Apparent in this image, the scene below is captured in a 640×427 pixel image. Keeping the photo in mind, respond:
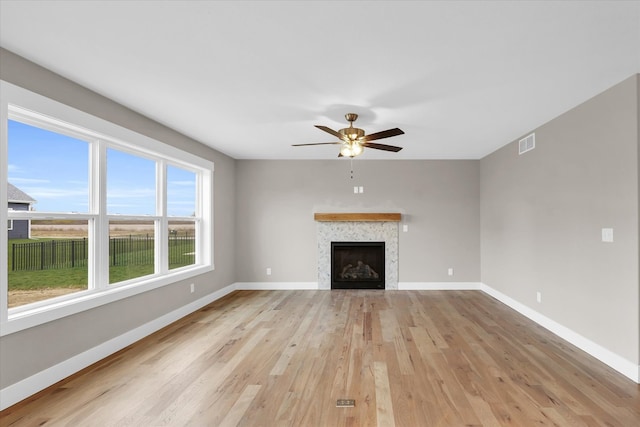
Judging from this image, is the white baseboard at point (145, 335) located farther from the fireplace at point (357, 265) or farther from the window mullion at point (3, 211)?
the fireplace at point (357, 265)

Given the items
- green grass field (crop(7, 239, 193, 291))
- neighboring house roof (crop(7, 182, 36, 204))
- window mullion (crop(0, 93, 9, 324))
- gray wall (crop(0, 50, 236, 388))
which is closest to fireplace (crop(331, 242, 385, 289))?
gray wall (crop(0, 50, 236, 388))

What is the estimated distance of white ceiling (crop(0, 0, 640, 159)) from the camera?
1.87 meters

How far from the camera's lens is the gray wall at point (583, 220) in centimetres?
280

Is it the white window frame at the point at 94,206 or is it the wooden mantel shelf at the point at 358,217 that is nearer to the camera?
the white window frame at the point at 94,206

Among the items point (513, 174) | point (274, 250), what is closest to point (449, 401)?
point (513, 174)

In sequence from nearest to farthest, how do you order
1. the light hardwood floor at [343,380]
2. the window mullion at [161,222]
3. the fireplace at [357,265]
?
the light hardwood floor at [343,380] → the window mullion at [161,222] → the fireplace at [357,265]

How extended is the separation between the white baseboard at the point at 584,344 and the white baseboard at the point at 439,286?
1130 millimetres

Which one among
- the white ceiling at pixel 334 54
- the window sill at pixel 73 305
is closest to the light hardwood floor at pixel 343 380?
the window sill at pixel 73 305

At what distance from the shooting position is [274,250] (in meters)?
6.37

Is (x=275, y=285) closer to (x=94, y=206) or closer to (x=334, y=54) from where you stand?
(x=94, y=206)

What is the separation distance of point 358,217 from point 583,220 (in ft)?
11.4

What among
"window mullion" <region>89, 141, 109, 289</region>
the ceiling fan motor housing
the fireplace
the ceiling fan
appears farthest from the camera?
the fireplace

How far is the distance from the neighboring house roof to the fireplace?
458 centimetres

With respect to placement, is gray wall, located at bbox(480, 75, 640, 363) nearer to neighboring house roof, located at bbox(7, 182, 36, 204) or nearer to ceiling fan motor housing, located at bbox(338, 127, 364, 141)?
ceiling fan motor housing, located at bbox(338, 127, 364, 141)
